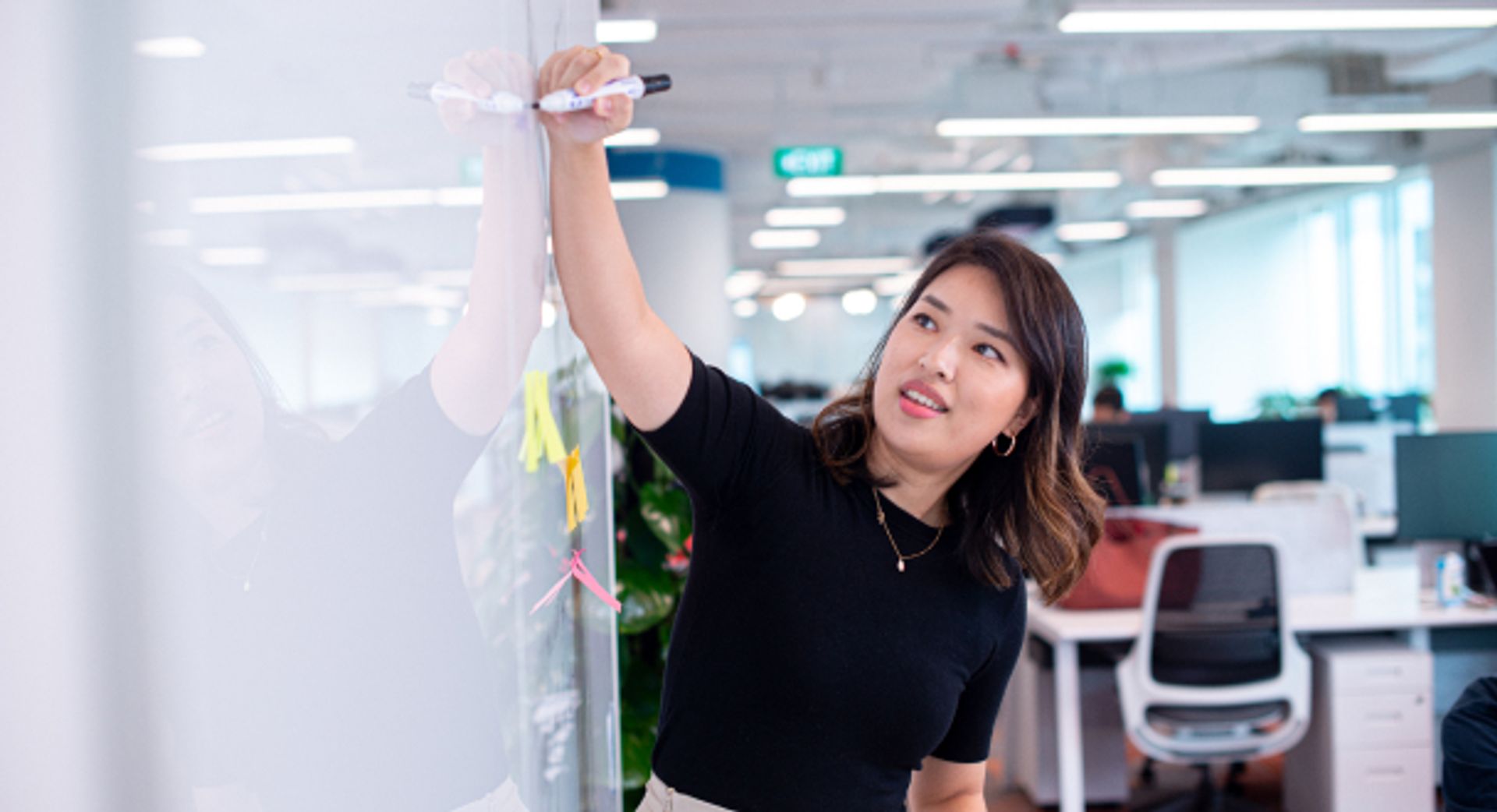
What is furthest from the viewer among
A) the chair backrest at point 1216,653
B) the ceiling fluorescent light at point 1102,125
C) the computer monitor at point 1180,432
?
the computer monitor at point 1180,432

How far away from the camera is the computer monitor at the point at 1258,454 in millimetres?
5324

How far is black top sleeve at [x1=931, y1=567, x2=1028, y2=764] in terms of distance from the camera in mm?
1257

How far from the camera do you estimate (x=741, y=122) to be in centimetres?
789

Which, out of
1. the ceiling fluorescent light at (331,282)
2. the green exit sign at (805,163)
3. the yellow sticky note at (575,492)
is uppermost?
the green exit sign at (805,163)

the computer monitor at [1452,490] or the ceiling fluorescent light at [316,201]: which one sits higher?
the ceiling fluorescent light at [316,201]

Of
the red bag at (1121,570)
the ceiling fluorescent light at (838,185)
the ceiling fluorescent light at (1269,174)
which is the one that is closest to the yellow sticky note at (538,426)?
the red bag at (1121,570)

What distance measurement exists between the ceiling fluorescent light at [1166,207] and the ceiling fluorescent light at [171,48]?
1133 centimetres

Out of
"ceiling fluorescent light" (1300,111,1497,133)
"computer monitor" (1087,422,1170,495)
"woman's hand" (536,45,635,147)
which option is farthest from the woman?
"ceiling fluorescent light" (1300,111,1497,133)

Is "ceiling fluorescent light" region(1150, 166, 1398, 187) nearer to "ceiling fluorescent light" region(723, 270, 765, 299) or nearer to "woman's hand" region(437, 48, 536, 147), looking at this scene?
"woman's hand" region(437, 48, 536, 147)

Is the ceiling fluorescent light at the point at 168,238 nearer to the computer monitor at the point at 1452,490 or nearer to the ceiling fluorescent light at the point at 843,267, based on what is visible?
the computer monitor at the point at 1452,490

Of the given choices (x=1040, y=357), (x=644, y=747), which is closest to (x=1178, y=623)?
(x=644, y=747)

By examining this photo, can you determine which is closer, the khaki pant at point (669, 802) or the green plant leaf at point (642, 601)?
the khaki pant at point (669, 802)

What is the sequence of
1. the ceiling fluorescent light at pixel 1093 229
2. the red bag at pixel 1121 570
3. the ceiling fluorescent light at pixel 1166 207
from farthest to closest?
the ceiling fluorescent light at pixel 1093 229
the ceiling fluorescent light at pixel 1166 207
the red bag at pixel 1121 570

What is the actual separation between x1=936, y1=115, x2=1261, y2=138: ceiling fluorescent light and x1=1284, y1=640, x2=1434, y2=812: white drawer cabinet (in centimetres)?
327
